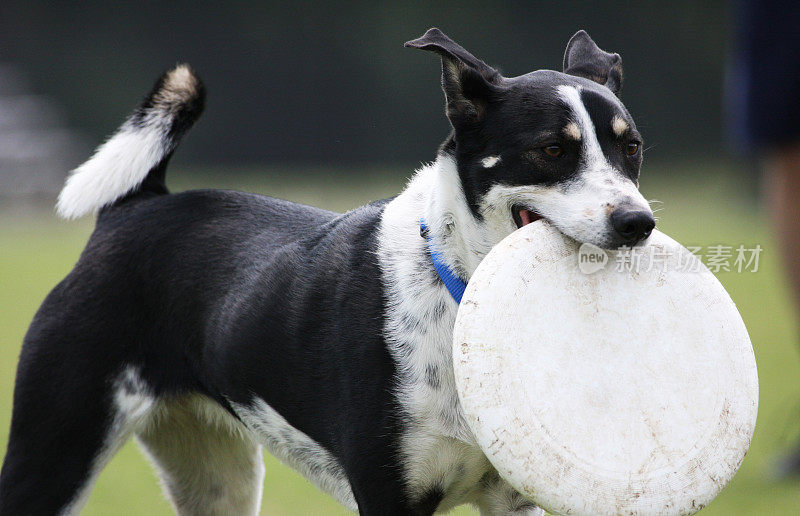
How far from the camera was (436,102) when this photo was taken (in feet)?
58.9

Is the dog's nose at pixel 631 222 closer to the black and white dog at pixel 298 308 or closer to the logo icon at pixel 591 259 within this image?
the black and white dog at pixel 298 308

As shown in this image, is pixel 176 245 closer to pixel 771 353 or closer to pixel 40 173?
pixel 771 353

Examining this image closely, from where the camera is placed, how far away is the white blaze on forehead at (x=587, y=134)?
2.59m

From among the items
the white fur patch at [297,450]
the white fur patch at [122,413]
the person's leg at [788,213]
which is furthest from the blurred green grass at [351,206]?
the white fur patch at [122,413]

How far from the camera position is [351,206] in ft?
41.5

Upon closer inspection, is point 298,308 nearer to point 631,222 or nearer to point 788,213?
point 631,222

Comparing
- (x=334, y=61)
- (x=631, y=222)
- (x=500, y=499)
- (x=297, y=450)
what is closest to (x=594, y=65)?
(x=631, y=222)

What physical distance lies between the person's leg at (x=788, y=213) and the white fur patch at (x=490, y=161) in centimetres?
224

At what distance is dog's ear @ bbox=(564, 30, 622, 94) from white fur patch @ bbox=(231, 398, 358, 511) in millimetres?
→ 1331

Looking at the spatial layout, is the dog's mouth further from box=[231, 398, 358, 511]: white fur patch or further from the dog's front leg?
box=[231, 398, 358, 511]: white fur patch

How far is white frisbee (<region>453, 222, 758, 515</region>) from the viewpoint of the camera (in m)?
2.47

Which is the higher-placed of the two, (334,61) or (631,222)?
(631,222)

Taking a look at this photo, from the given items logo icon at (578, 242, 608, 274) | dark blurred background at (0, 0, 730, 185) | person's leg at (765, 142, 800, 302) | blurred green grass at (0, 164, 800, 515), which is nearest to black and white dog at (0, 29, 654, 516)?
logo icon at (578, 242, 608, 274)

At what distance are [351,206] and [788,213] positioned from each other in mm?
8495
